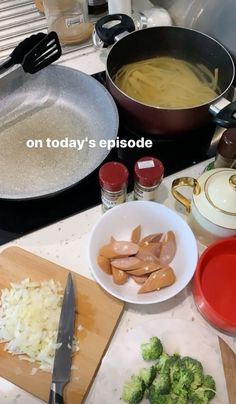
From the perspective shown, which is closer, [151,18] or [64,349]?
[64,349]

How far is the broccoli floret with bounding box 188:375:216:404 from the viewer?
534 millimetres

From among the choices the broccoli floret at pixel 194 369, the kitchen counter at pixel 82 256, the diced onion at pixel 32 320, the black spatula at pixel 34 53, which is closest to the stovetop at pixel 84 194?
the kitchen counter at pixel 82 256

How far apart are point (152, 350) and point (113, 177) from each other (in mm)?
272

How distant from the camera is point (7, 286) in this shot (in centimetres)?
63

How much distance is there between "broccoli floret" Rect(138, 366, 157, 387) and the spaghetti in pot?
51cm

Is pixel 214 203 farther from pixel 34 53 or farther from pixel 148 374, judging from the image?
pixel 34 53

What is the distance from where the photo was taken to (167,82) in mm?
862

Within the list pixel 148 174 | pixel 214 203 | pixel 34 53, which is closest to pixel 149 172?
pixel 148 174

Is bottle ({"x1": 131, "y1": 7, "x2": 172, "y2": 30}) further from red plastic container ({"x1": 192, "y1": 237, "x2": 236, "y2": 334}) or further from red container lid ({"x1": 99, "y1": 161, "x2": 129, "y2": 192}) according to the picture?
red plastic container ({"x1": 192, "y1": 237, "x2": 236, "y2": 334})

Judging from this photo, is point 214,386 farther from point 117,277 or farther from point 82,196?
point 82,196

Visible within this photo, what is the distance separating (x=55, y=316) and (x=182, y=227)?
0.82 feet

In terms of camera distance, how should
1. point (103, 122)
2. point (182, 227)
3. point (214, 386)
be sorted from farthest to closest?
point (103, 122) < point (182, 227) < point (214, 386)

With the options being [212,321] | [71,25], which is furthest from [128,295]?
[71,25]

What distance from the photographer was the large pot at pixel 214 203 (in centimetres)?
61
